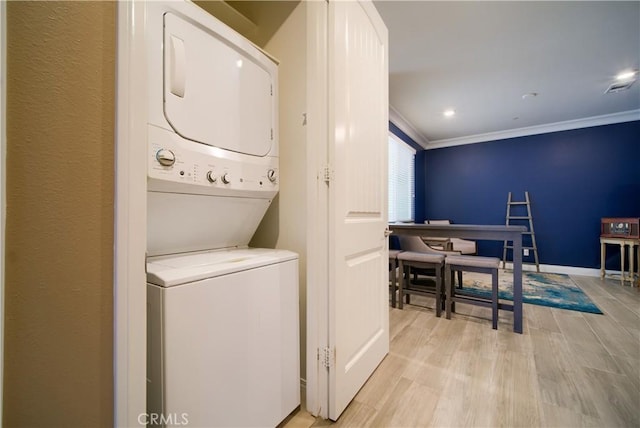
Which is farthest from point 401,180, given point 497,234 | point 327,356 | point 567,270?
point 327,356

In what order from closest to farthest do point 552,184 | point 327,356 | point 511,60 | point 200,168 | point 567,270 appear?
point 200,168 → point 327,356 → point 511,60 → point 567,270 → point 552,184

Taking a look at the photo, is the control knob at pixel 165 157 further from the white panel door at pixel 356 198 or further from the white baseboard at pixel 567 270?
the white baseboard at pixel 567 270

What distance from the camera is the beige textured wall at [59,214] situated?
1.54ft

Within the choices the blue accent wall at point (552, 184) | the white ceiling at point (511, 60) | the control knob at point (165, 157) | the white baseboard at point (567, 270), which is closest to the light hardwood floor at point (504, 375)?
the control knob at point (165, 157)

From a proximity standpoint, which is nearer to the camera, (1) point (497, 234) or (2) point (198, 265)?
(2) point (198, 265)

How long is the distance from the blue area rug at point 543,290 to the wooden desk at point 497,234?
0.87m

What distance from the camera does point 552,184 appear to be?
425 centimetres

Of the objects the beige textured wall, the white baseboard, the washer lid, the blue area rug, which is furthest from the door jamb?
the white baseboard

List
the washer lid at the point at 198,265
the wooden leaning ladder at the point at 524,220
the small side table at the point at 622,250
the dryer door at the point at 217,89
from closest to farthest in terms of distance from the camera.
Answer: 1. the washer lid at the point at 198,265
2. the dryer door at the point at 217,89
3. the small side table at the point at 622,250
4. the wooden leaning ladder at the point at 524,220

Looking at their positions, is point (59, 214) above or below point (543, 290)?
above

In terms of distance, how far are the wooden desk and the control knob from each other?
7.58ft

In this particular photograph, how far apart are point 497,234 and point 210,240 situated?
232 cm

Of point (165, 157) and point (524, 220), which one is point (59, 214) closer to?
point (165, 157)

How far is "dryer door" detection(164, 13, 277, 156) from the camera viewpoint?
36.3 inches
